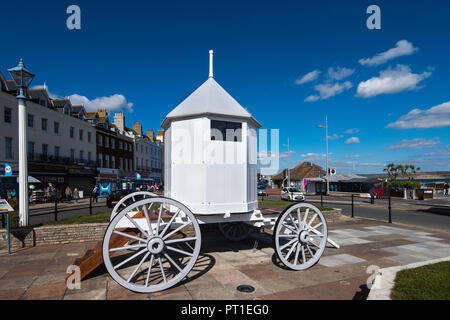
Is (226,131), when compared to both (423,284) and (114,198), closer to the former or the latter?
(423,284)

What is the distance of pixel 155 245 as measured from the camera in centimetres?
484

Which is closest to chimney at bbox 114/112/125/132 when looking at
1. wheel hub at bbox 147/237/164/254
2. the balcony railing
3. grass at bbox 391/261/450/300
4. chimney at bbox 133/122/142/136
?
chimney at bbox 133/122/142/136

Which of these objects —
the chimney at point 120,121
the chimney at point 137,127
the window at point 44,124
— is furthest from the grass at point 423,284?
the chimney at point 137,127

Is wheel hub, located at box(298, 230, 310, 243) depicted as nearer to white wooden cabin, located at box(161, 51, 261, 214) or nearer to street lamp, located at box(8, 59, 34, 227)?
white wooden cabin, located at box(161, 51, 261, 214)

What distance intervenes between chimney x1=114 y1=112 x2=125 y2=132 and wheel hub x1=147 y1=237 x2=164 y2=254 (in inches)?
1744

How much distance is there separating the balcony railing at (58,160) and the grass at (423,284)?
96.0ft

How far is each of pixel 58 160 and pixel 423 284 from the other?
32.5 metres

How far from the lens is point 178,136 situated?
6.03 m

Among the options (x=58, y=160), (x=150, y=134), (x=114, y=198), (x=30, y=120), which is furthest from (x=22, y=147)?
(x=150, y=134)

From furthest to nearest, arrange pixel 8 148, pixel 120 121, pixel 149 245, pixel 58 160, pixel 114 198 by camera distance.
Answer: pixel 120 121 < pixel 58 160 < pixel 8 148 < pixel 114 198 < pixel 149 245

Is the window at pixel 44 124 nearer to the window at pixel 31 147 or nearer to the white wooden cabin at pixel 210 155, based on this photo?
the window at pixel 31 147

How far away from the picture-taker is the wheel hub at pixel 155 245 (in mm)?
4727
